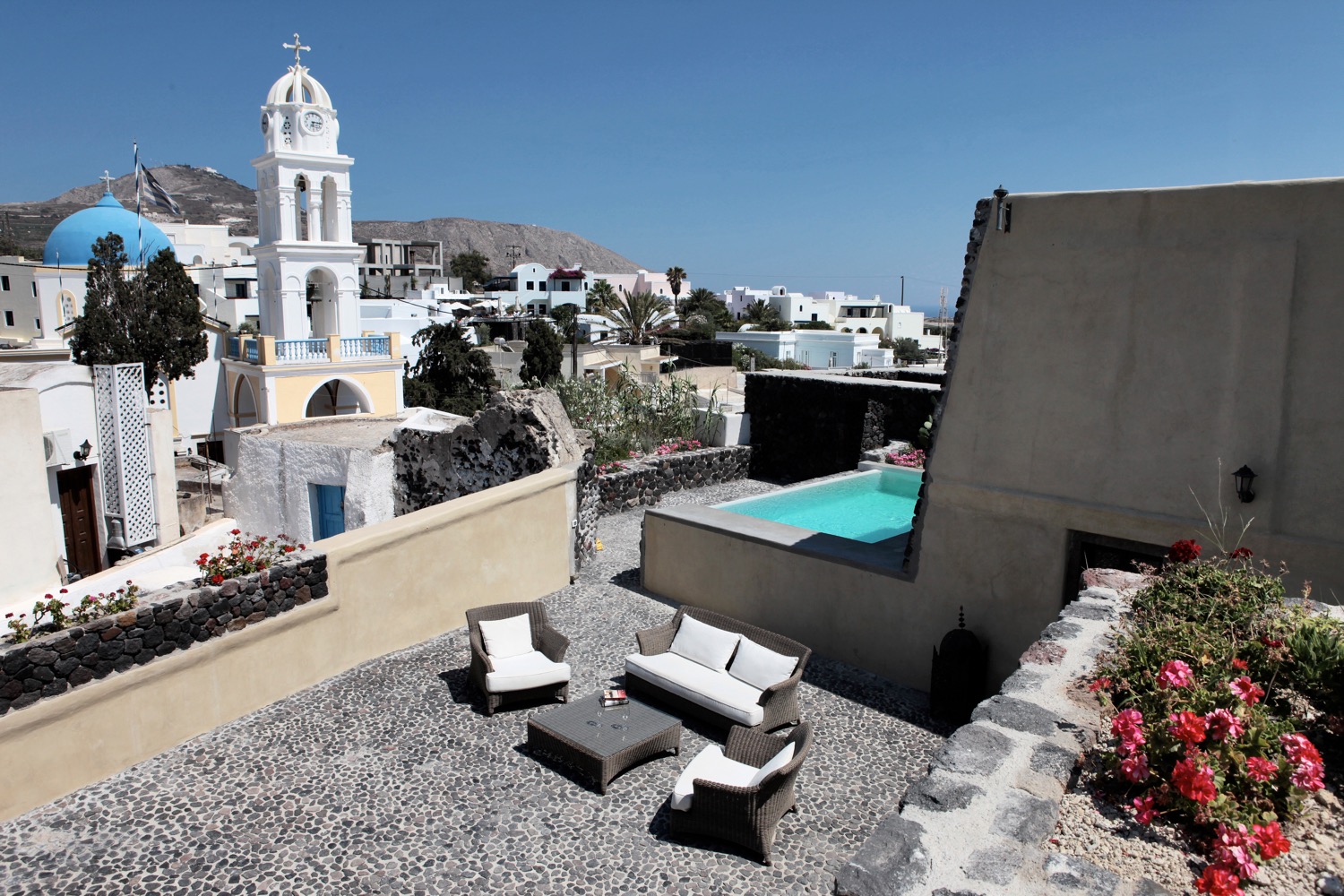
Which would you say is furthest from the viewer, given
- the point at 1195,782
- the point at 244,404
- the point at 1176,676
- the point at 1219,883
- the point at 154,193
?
the point at 244,404

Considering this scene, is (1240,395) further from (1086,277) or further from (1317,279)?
(1086,277)

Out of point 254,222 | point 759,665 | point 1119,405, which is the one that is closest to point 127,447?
point 759,665

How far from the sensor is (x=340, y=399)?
97.4 ft

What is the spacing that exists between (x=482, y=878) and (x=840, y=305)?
103 metres

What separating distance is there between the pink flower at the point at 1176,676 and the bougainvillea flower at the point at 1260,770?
1.52 feet

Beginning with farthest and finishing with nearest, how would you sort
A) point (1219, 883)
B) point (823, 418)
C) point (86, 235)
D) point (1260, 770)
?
point (86, 235) → point (823, 418) → point (1260, 770) → point (1219, 883)

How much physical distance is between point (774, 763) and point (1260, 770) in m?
3.14

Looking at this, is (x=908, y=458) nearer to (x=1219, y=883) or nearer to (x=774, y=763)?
(x=774, y=763)

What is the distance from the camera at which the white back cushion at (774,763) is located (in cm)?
585

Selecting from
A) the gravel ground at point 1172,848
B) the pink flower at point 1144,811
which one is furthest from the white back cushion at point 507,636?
the pink flower at point 1144,811

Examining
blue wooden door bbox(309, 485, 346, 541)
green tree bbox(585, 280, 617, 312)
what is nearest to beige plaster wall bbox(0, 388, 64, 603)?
blue wooden door bbox(309, 485, 346, 541)

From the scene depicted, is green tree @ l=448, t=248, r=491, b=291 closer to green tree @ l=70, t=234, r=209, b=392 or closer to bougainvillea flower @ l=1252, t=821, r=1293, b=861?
green tree @ l=70, t=234, r=209, b=392

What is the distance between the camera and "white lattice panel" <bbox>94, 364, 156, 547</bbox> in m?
14.9

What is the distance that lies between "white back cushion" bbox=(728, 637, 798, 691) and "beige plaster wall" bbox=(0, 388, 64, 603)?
9840 mm
